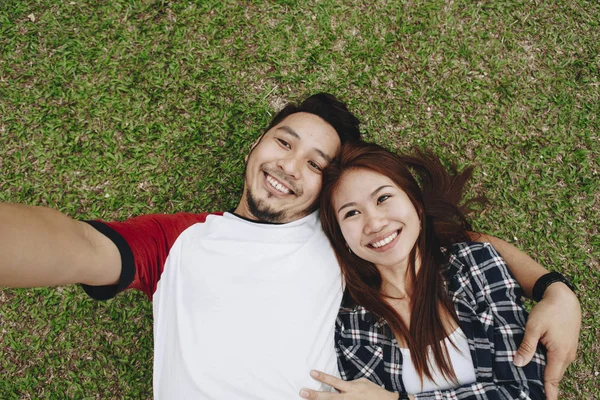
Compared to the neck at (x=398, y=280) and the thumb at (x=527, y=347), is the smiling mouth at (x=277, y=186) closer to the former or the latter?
the neck at (x=398, y=280)

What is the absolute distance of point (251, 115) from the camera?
3830mm

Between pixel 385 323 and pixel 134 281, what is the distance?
5.71ft

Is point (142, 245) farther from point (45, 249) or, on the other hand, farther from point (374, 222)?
point (374, 222)

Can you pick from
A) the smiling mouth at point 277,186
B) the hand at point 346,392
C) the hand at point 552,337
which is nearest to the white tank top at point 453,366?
the hand at point 346,392

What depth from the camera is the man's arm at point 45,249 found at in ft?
5.44

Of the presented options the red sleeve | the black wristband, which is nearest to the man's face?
the red sleeve

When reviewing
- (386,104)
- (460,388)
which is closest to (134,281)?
(460,388)

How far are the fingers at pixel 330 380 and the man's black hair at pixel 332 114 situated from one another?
174 cm

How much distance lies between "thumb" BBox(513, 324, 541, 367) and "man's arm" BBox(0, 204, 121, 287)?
253cm

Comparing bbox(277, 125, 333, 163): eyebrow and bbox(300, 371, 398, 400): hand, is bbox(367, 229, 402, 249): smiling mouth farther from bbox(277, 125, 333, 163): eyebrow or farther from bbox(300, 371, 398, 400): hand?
bbox(300, 371, 398, 400): hand

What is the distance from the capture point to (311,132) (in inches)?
120

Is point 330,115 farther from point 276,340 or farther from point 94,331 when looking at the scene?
point 94,331

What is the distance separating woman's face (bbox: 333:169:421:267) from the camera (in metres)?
2.67

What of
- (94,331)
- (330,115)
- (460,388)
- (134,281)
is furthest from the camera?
(94,331)
